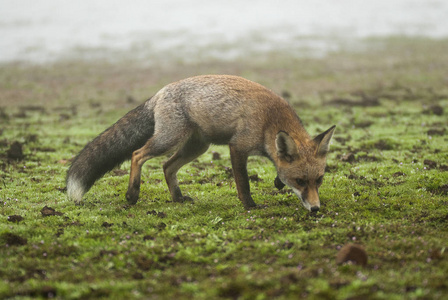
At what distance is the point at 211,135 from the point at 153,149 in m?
1.34

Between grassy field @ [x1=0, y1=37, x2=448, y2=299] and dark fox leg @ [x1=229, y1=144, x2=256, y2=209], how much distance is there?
0.34 metres

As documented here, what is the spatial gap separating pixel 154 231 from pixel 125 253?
1164mm

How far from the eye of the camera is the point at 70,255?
6.93 metres

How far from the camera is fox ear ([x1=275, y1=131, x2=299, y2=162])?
8047 millimetres

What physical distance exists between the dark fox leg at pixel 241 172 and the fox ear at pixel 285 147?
3.02ft

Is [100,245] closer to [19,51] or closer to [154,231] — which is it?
[154,231]

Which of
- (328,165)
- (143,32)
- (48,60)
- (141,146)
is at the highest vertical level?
(143,32)

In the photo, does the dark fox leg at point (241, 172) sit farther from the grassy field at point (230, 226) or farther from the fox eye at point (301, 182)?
the fox eye at point (301, 182)

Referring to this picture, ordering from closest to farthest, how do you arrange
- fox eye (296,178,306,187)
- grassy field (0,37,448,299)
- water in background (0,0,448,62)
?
1. grassy field (0,37,448,299)
2. fox eye (296,178,306,187)
3. water in background (0,0,448,62)

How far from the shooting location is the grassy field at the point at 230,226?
5.62 metres

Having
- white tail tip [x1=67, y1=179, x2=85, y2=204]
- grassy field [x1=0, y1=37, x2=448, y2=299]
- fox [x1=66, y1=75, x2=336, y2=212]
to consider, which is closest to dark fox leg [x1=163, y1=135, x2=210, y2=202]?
fox [x1=66, y1=75, x2=336, y2=212]

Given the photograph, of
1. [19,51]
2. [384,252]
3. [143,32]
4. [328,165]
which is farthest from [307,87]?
[143,32]

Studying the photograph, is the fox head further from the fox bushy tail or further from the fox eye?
the fox bushy tail

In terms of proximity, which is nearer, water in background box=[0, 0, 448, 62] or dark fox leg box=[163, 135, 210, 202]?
dark fox leg box=[163, 135, 210, 202]
